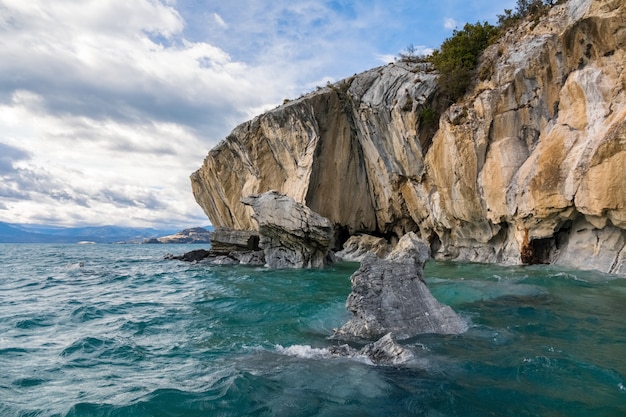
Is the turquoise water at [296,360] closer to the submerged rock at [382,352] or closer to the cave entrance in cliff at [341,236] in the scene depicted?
the submerged rock at [382,352]

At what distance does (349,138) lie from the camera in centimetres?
3484

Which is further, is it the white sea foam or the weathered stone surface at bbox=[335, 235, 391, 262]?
the weathered stone surface at bbox=[335, 235, 391, 262]

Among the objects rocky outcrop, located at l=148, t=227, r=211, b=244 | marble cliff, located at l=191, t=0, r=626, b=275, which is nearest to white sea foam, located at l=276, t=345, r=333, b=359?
marble cliff, located at l=191, t=0, r=626, b=275

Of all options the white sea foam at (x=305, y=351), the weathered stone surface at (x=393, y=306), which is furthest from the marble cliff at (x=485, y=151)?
the white sea foam at (x=305, y=351)

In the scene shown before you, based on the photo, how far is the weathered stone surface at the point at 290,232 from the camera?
85.1 feet

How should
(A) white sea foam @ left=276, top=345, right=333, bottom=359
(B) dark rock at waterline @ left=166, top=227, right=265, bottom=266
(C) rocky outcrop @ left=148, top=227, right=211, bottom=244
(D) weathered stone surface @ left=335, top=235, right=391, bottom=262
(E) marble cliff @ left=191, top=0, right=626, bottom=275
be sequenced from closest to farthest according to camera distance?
(A) white sea foam @ left=276, top=345, right=333, bottom=359 < (E) marble cliff @ left=191, top=0, right=626, bottom=275 < (B) dark rock at waterline @ left=166, top=227, right=265, bottom=266 < (D) weathered stone surface @ left=335, top=235, right=391, bottom=262 < (C) rocky outcrop @ left=148, top=227, right=211, bottom=244

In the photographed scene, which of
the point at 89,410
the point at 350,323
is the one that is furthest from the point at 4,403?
the point at 350,323

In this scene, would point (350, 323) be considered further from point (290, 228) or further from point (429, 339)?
point (290, 228)

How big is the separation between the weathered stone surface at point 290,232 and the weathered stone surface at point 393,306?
1522 centimetres

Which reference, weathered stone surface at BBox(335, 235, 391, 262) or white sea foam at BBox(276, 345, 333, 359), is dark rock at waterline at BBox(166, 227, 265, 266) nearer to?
weathered stone surface at BBox(335, 235, 391, 262)

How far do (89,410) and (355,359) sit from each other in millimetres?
4131

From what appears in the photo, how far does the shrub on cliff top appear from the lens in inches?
1018

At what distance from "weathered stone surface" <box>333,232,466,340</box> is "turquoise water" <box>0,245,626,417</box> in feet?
1.79

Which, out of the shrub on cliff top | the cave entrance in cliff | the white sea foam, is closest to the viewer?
the white sea foam
